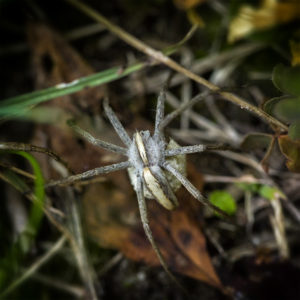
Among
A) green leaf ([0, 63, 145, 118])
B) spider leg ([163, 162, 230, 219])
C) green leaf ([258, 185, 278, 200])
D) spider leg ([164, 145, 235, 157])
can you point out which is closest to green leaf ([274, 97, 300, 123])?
spider leg ([164, 145, 235, 157])

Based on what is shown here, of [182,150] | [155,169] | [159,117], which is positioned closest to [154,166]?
[155,169]

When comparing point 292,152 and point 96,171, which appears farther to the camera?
point 96,171

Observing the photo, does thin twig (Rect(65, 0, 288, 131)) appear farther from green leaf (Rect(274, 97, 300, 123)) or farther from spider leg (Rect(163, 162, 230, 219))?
spider leg (Rect(163, 162, 230, 219))

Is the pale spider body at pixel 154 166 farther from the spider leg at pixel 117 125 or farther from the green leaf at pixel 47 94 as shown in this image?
the green leaf at pixel 47 94

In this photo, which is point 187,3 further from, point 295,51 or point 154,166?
point 154,166

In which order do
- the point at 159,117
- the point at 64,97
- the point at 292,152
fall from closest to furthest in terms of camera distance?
1. the point at 292,152
2. the point at 159,117
3. the point at 64,97

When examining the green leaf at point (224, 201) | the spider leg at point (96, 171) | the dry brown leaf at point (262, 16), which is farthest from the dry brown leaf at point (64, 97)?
the dry brown leaf at point (262, 16)

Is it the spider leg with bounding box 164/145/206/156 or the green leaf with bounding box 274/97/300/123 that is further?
the spider leg with bounding box 164/145/206/156
